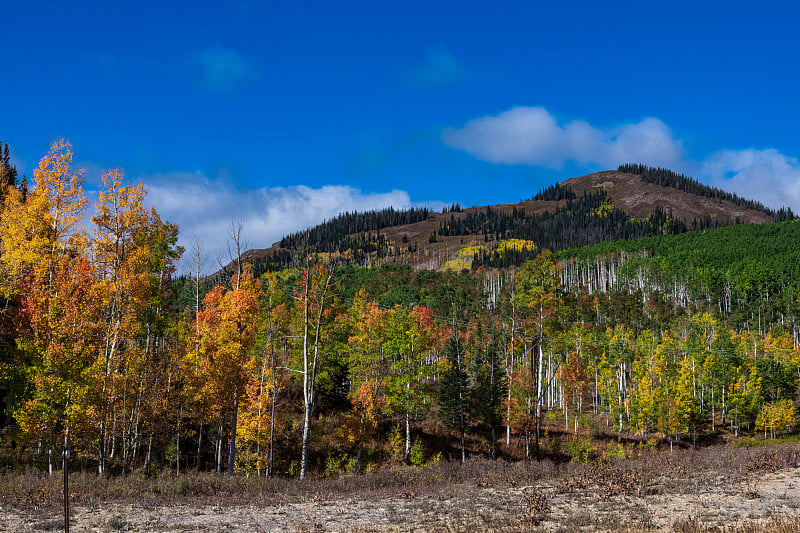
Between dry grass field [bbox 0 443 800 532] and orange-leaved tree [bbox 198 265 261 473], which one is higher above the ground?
orange-leaved tree [bbox 198 265 261 473]

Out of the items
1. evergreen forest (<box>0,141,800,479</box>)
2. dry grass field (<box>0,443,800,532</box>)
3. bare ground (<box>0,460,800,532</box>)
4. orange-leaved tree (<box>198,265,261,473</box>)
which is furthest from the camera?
orange-leaved tree (<box>198,265,261,473</box>)

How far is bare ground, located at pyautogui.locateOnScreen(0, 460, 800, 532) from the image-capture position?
12.2 m

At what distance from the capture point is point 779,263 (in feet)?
427

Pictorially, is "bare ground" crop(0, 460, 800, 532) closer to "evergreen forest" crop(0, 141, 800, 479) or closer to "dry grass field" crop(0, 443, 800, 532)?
"dry grass field" crop(0, 443, 800, 532)

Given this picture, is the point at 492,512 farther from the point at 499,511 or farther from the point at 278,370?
the point at 278,370

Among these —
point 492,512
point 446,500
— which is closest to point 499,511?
point 492,512

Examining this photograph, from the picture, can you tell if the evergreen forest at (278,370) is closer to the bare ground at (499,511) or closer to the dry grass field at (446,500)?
the dry grass field at (446,500)

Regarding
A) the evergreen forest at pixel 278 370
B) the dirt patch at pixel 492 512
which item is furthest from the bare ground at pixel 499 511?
the evergreen forest at pixel 278 370

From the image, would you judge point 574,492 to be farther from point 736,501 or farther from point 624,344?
point 624,344

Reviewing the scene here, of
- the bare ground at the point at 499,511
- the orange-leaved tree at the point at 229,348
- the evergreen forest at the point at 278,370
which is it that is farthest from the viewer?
the orange-leaved tree at the point at 229,348

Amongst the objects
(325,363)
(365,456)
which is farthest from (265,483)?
(325,363)

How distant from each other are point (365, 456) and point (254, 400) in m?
12.1

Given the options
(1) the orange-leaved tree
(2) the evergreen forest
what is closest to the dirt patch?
(2) the evergreen forest

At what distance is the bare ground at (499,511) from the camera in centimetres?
1225
